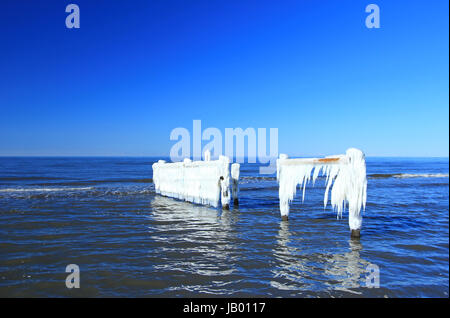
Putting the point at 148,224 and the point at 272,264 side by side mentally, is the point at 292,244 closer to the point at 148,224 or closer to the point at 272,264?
the point at 272,264

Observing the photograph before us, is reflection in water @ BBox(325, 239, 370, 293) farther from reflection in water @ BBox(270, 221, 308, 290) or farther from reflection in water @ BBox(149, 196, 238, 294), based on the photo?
reflection in water @ BBox(149, 196, 238, 294)

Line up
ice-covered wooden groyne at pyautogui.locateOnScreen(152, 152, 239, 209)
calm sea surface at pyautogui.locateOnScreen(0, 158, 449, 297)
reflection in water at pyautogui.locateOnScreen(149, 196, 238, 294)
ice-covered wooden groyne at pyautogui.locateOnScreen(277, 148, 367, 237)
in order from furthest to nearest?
ice-covered wooden groyne at pyautogui.locateOnScreen(152, 152, 239, 209) → ice-covered wooden groyne at pyautogui.locateOnScreen(277, 148, 367, 237) → reflection in water at pyautogui.locateOnScreen(149, 196, 238, 294) → calm sea surface at pyautogui.locateOnScreen(0, 158, 449, 297)

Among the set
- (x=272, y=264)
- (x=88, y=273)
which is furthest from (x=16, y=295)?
(x=272, y=264)

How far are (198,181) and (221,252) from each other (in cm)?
827

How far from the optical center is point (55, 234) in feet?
34.2

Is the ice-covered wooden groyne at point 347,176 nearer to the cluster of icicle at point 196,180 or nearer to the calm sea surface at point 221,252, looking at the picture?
the calm sea surface at point 221,252

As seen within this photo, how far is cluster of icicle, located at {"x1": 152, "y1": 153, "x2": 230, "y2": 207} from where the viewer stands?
14.6 metres

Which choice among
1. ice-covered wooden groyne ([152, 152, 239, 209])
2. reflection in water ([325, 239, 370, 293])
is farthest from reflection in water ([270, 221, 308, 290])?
ice-covered wooden groyne ([152, 152, 239, 209])

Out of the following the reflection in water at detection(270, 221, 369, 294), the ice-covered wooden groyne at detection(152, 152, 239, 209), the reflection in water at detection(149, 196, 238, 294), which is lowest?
the reflection in water at detection(270, 221, 369, 294)

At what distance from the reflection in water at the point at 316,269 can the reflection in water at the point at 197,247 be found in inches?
46.5

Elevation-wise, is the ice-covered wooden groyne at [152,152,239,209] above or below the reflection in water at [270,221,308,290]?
above

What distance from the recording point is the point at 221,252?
8.50m

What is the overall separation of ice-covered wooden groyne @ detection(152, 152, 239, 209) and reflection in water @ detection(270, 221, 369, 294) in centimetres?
594

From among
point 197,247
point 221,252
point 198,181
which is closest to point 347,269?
point 221,252
